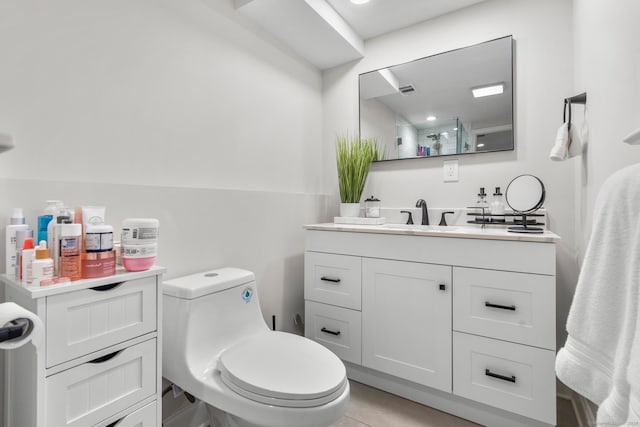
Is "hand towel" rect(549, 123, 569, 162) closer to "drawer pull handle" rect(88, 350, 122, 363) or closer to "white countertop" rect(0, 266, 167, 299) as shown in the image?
"white countertop" rect(0, 266, 167, 299)

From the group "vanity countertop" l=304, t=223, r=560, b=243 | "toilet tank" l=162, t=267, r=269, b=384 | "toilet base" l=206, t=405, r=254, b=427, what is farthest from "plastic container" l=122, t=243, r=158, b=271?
"vanity countertop" l=304, t=223, r=560, b=243

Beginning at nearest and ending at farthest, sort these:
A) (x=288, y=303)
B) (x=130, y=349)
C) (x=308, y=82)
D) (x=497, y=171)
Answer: (x=130, y=349), (x=497, y=171), (x=288, y=303), (x=308, y=82)

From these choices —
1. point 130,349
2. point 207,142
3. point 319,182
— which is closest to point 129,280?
point 130,349

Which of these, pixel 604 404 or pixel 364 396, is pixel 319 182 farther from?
pixel 604 404

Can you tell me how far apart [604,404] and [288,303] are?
1.67 m

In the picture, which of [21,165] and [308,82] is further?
[308,82]

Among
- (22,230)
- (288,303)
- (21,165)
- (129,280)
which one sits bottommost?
(288,303)

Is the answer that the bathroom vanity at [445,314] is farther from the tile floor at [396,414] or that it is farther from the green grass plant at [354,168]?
the green grass plant at [354,168]

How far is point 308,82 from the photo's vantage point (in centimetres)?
225

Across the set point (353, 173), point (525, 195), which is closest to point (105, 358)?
point (353, 173)

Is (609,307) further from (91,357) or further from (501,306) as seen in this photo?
(91,357)

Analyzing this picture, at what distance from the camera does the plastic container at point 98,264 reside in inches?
34.1

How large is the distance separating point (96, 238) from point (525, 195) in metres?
1.91

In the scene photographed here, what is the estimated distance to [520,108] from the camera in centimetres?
173
